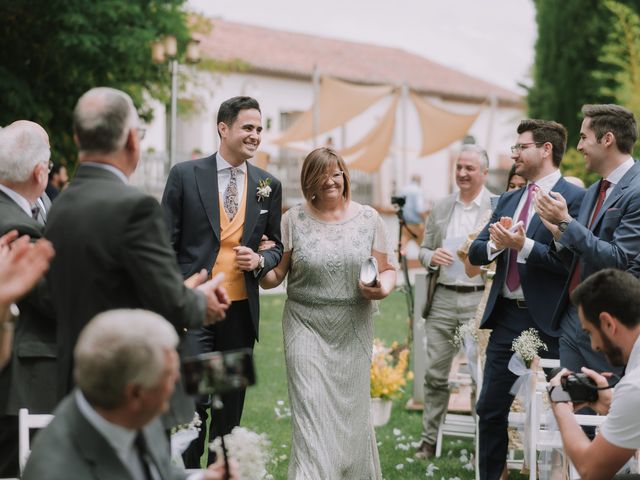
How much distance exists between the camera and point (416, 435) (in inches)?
336

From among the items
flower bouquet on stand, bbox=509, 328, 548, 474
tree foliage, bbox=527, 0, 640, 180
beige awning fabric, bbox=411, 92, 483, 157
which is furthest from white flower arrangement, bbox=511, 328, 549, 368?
beige awning fabric, bbox=411, 92, 483, 157

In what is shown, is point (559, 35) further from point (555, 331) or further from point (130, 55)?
point (555, 331)

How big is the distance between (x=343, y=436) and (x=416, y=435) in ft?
8.25

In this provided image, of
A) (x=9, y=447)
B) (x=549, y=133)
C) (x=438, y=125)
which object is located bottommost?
(x=9, y=447)

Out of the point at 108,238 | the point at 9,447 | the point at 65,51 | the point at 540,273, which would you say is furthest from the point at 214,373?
the point at 65,51

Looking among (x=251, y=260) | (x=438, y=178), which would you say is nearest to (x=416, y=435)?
(x=251, y=260)

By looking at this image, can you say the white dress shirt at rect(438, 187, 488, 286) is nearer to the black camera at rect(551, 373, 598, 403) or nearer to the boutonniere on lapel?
the boutonniere on lapel

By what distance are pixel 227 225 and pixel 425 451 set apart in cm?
280

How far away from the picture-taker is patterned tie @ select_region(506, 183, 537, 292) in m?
6.45

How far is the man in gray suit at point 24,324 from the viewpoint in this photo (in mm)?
4445

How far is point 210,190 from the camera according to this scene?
19.8 ft

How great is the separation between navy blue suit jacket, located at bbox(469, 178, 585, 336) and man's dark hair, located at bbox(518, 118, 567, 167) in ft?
0.67

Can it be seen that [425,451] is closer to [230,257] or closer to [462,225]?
[462,225]

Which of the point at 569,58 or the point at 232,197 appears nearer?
the point at 232,197
